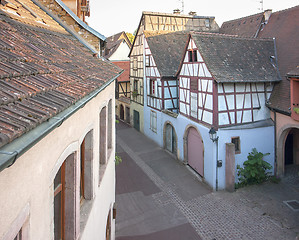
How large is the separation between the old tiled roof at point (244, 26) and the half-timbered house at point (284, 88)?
0.18 meters

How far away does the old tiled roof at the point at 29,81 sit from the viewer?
195 centimetres

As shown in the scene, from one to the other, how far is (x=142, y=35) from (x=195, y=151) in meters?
11.8

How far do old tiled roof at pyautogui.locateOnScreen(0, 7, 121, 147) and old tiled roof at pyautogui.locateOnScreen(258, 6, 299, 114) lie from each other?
1193cm

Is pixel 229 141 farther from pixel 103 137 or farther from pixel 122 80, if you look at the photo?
A: pixel 122 80

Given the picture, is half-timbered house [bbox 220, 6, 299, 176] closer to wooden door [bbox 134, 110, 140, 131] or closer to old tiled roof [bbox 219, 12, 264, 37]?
old tiled roof [bbox 219, 12, 264, 37]

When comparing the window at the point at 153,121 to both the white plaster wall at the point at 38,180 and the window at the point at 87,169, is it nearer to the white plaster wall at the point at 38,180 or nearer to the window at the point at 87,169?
the window at the point at 87,169

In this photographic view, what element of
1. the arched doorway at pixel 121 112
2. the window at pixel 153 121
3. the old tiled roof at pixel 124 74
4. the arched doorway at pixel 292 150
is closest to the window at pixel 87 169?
the arched doorway at pixel 292 150

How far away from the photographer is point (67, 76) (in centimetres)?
368

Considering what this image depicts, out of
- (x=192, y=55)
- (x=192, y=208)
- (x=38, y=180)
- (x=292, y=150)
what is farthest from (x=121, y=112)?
(x=38, y=180)

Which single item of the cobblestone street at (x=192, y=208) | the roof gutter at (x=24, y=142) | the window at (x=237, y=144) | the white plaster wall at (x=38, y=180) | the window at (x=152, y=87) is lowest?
the cobblestone street at (x=192, y=208)

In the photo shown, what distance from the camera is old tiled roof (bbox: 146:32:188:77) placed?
20.0 metres

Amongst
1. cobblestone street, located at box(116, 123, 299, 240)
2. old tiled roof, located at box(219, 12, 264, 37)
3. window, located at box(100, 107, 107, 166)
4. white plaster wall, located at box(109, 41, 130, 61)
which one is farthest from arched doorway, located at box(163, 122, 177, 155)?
white plaster wall, located at box(109, 41, 130, 61)

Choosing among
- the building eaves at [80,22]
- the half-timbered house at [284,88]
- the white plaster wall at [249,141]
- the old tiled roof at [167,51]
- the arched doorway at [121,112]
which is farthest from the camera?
the arched doorway at [121,112]

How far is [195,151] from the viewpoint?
15.3 meters
